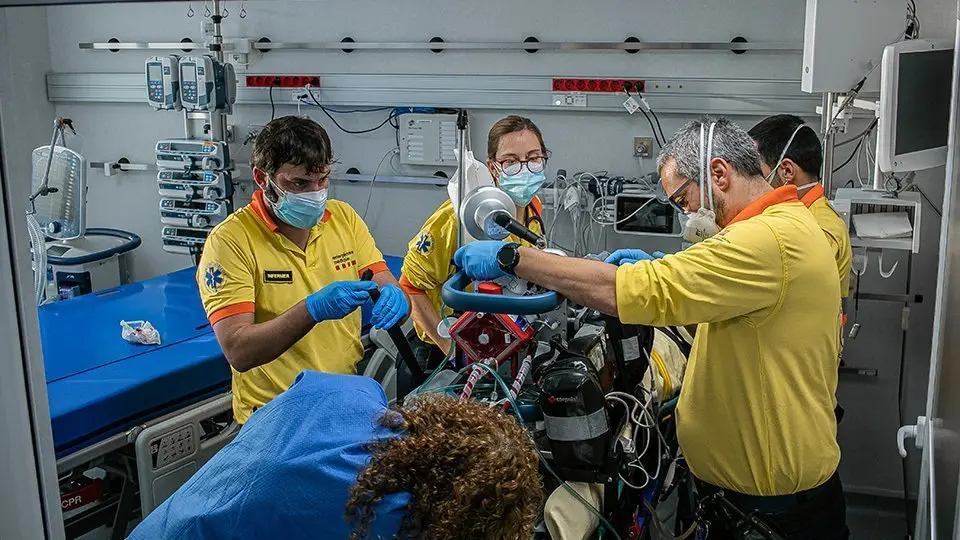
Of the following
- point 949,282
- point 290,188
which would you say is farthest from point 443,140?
point 949,282

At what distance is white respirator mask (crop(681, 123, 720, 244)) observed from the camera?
2.00m

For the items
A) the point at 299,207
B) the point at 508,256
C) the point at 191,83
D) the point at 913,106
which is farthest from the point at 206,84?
the point at 913,106

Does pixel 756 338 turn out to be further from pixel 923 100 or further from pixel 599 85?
pixel 599 85

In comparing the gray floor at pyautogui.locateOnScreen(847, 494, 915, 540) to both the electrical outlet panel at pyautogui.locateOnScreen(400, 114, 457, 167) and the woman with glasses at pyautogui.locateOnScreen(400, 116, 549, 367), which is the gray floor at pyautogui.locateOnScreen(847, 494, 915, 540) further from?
the electrical outlet panel at pyautogui.locateOnScreen(400, 114, 457, 167)

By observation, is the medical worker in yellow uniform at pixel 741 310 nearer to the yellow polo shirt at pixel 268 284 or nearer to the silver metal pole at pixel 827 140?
the yellow polo shirt at pixel 268 284

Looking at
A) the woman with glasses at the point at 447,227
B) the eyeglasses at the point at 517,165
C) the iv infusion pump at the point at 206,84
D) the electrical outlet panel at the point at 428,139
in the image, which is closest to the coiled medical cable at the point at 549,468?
the woman with glasses at the point at 447,227

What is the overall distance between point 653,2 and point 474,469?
3.83 metres

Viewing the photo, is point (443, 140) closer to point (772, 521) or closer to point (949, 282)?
point (772, 521)

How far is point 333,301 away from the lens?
83.4 inches

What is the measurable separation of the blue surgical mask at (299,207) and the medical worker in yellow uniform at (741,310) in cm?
63

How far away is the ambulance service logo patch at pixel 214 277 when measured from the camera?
7.12 feet

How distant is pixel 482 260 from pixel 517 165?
1081mm

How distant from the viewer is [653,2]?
4.40 metres

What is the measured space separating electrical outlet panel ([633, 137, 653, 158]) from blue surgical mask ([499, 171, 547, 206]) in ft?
5.82
